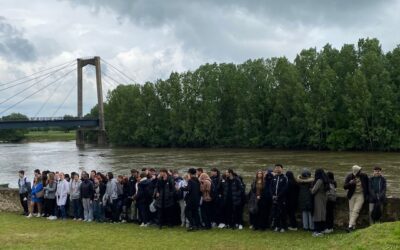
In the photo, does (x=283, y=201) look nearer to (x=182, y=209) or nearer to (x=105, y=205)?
(x=182, y=209)

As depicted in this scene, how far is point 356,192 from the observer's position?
Result: 11.5 metres

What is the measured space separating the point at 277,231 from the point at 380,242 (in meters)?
3.94

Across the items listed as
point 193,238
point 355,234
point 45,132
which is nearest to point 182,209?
point 193,238

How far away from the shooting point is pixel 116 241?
38.4 feet

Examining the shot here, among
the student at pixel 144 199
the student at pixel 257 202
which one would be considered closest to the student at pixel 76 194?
the student at pixel 144 199

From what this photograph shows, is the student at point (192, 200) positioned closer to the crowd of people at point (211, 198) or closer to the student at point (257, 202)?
the crowd of people at point (211, 198)

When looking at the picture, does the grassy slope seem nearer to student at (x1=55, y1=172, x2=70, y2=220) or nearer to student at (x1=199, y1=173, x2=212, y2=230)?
student at (x1=55, y1=172, x2=70, y2=220)

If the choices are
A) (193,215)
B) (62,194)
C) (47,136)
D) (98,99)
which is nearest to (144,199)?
(193,215)

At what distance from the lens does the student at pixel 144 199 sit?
45.3ft

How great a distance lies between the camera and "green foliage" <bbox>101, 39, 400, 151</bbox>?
203ft

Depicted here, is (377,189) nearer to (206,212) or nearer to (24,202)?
(206,212)

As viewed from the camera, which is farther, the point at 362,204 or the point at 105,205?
the point at 105,205

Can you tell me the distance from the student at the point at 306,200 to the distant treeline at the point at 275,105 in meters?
50.6

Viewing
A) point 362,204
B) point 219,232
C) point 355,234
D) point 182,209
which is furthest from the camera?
point 182,209
